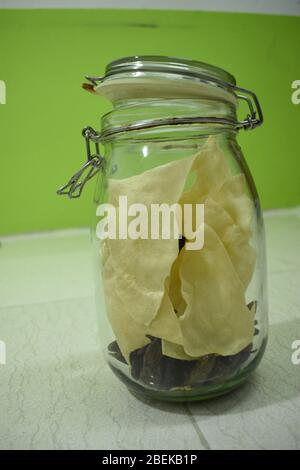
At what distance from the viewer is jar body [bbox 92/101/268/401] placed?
228mm

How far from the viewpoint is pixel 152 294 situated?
0.22 metres

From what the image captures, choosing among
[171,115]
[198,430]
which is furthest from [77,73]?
[198,430]

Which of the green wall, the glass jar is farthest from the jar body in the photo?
the green wall

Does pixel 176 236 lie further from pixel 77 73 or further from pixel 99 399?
pixel 77 73

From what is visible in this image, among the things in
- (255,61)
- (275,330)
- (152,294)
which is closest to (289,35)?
(255,61)

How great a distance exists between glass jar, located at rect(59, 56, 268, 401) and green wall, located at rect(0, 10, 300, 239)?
78 centimetres

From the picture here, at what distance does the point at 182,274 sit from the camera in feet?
0.76

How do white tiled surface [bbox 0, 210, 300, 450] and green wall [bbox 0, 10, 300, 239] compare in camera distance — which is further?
green wall [bbox 0, 10, 300, 239]

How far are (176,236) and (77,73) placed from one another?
0.87m

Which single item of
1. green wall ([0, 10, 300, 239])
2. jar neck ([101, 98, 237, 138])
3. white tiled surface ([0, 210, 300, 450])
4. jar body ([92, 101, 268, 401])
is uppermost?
green wall ([0, 10, 300, 239])

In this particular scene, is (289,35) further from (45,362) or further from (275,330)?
(45,362)

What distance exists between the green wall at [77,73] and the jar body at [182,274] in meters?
0.79

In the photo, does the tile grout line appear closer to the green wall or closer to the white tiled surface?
the white tiled surface

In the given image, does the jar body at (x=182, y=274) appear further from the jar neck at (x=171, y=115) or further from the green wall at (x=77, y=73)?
the green wall at (x=77, y=73)
